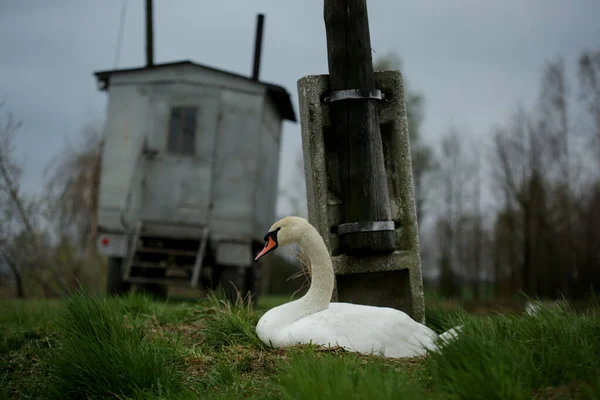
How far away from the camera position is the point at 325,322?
424 centimetres

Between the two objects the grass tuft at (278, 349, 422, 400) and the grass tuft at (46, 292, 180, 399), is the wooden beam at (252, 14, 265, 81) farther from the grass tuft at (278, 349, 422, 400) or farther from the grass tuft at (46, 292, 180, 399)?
the grass tuft at (278, 349, 422, 400)

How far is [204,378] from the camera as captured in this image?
3.77 m

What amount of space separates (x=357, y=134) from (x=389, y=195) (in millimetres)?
803

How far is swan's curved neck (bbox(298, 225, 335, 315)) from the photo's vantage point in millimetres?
4547

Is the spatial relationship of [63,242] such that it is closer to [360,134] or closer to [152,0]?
[152,0]

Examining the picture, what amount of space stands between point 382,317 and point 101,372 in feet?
6.25

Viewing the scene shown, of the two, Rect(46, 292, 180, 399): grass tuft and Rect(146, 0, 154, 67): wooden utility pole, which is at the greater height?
Rect(146, 0, 154, 67): wooden utility pole

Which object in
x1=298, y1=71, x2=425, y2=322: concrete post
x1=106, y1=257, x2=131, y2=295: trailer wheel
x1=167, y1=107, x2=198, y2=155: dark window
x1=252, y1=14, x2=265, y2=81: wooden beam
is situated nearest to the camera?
x1=298, y1=71, x2=425, y2=322: concrete post

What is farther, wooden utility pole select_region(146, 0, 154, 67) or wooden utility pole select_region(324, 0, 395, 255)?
wooden utility pole select_region(146, 0, 154, 67)

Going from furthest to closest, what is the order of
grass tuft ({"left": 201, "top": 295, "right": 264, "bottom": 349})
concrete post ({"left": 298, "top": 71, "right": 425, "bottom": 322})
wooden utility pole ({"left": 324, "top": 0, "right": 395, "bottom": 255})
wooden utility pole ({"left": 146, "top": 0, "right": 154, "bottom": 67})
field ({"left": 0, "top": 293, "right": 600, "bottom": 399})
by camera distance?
wooden utility pole ({"left": 146, "top": 0, "right": 154, "bottom": 67}) → concrete post ({"left": 298, "top": 71, "right": 425, "bottom": 322}) → wooden utility pole ({"left": 324, "top": 0, "right": 395, "bottom": 255}) → grass tuft ({"left": 201, "top": 295, "right": 264, "bottom": 349}) → field ({"left": 0, "top": 293, "right": 600, "bottom": 399})

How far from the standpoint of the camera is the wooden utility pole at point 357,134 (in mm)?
5387

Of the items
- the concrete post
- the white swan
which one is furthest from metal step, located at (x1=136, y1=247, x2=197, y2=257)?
the white swan

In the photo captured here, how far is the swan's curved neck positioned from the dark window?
900 centimetres

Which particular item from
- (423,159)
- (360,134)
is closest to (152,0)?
(360,134)
